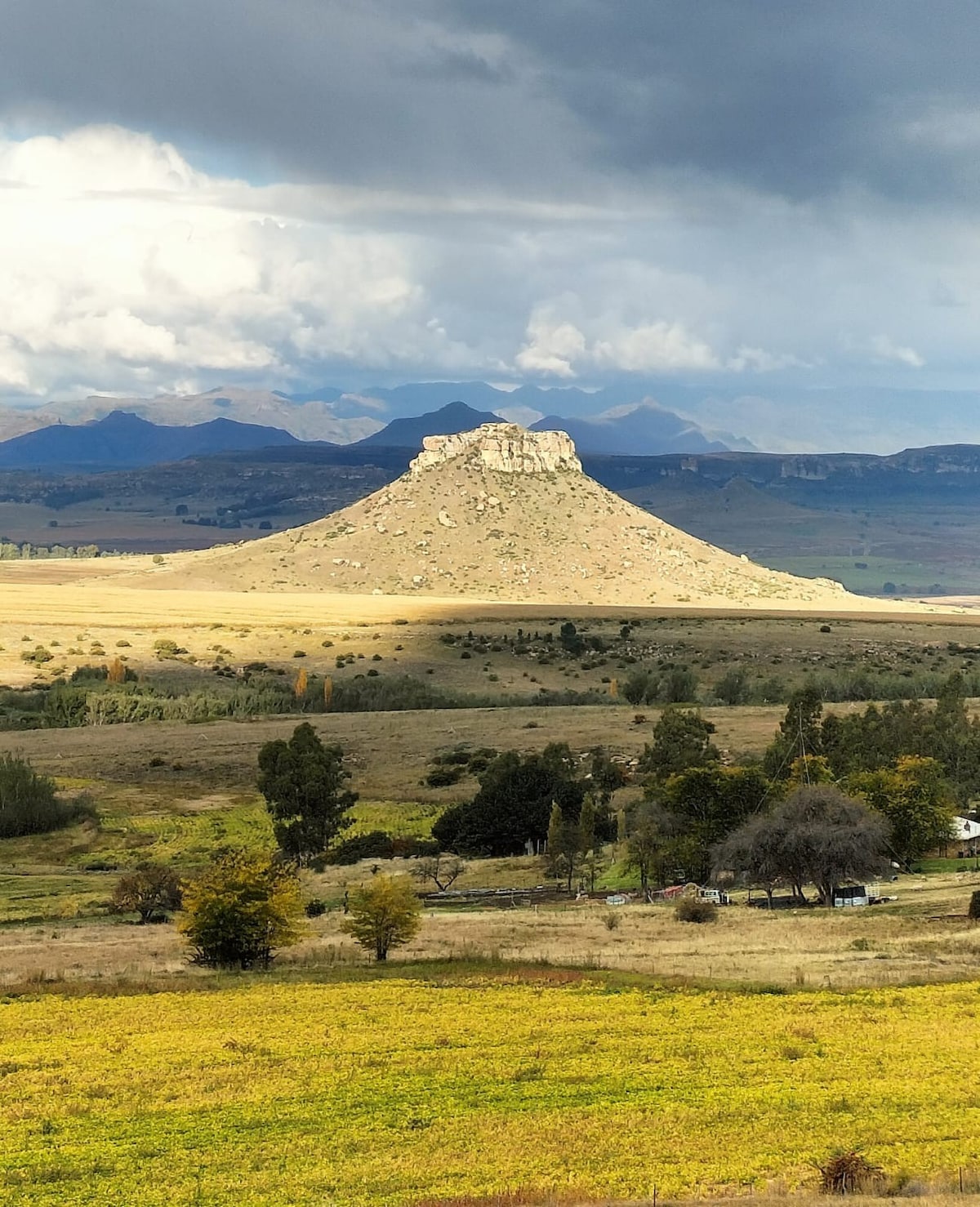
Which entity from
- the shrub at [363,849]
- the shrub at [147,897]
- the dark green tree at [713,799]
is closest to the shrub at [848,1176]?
the shrub at [147,897]

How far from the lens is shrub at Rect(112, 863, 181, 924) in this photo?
4403cm

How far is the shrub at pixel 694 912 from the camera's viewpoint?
135ft

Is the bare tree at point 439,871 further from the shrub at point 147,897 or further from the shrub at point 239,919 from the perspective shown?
the shrub at point 239,919

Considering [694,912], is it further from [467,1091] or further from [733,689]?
[733,689]

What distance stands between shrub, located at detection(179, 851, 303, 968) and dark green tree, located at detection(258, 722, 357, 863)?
60.6ft

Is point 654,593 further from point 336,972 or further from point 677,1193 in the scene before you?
point 677,1193

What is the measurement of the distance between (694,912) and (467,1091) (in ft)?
66.7

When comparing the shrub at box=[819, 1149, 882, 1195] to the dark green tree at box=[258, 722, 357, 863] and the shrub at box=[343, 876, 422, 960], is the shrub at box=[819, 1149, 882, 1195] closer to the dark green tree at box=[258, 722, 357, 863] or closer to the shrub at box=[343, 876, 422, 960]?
the shrub at box=[343, 876, 422, 960]

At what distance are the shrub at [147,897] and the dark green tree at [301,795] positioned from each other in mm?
9507

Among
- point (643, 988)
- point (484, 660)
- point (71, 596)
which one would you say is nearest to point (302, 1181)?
point (643, 988)

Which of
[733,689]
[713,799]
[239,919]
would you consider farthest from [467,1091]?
[733,689]

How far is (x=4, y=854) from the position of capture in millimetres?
57438

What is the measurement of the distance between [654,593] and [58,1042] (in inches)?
6800

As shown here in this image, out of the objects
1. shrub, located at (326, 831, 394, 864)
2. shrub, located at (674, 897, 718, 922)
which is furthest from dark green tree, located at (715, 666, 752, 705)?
shrub, located at (674, 897, 718, 922)
